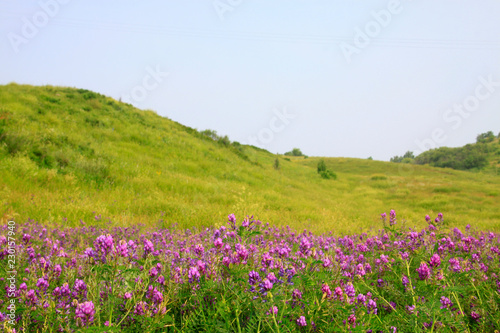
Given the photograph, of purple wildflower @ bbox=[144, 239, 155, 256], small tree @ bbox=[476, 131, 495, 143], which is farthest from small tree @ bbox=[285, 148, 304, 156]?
purple wildflower @ bbox=[144, 239, 155, 256]

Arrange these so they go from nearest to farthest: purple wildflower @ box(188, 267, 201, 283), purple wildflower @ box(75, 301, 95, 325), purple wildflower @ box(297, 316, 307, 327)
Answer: purple wildflower @ box(75, 301, 95, 325), purple wildflower @ box(297, 316, 307, 327), purple wildflower @ box(188, 267, 201, 283)

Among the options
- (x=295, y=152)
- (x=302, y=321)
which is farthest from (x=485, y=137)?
(x=302, y=321)

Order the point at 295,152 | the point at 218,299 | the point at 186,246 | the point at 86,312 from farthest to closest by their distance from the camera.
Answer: the point at 295,152 → the point at 186,246 → the point at 218,299 → the point at 86,312

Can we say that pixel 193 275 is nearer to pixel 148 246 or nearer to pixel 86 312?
pixel 148 246

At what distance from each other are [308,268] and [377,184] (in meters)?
27.6

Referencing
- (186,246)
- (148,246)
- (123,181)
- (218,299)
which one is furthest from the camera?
(123,181)

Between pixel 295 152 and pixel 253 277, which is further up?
pixel 295 152

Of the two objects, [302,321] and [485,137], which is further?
[485,137]

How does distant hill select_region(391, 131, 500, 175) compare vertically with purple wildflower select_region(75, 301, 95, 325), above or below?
above

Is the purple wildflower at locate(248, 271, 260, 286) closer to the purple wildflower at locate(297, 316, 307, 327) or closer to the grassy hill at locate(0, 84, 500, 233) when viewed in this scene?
the purple wildflower at locate(297, 316, 307, 327)

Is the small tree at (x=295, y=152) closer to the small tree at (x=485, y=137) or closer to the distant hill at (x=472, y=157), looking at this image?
the distant hill at (x=472, y=157)

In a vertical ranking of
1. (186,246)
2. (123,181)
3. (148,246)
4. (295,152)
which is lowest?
(186,246)

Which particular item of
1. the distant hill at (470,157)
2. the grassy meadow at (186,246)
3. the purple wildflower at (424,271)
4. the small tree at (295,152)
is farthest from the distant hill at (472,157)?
the purple wildflower at (424,271)

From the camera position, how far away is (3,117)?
977 cm
